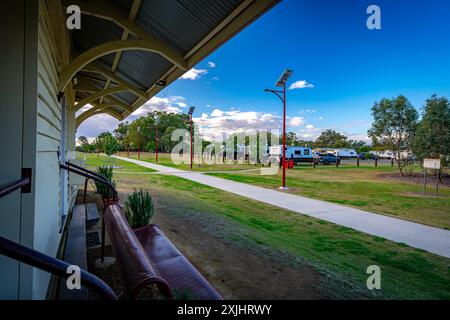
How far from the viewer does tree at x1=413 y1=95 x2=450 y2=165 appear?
560 inches

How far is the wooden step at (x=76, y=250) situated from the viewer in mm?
2376

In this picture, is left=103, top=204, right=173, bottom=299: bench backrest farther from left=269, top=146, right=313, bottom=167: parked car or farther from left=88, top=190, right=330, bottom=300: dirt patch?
left=269, top=146, right=313, bottom=167: parked car

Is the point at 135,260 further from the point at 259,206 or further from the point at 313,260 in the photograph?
the point at 259,206

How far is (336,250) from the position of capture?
4355 mm

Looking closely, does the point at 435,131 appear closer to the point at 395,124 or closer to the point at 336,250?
the point at 395,124

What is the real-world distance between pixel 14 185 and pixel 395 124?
21.9m

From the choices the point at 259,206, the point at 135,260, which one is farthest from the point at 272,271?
the point at 259,206

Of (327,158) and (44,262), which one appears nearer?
(44,262)

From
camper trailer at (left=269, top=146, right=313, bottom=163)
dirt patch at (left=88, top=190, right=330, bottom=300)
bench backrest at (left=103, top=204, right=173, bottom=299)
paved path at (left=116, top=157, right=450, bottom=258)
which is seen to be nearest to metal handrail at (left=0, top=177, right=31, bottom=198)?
bench backrest at (left=103, top=204, right=173, bottom=299)

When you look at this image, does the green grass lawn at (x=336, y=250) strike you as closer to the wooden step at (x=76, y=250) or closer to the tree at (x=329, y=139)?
the wooden step at (x=76, y=250)

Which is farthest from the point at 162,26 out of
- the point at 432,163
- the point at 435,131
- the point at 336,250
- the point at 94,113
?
the point at 435,131

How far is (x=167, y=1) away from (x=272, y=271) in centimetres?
372

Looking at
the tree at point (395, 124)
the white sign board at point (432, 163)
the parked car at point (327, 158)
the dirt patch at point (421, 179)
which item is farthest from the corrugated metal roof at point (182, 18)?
the parked car at point (327, 158)

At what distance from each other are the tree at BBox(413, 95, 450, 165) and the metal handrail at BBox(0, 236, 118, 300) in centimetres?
1836
